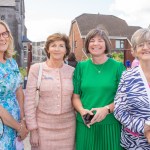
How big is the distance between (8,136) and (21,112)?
0.38 metres

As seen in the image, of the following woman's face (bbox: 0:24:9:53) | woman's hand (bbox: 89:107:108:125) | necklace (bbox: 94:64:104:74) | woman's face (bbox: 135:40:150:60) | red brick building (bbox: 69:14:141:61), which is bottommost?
woman's hand (bbox: 89:107:108:125)

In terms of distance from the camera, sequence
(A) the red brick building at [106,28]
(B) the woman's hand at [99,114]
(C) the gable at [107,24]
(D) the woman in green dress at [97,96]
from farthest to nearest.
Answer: (C) the gable at [107,24] → (A) the red brick building at [106,28] → (D) the woman in green dress at [97,96] → (B) the woman's hand at [99,114]

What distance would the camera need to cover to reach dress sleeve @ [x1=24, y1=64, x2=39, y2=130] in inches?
151

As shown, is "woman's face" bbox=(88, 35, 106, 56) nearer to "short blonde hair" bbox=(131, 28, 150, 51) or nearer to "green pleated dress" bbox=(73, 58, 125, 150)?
"green pleated dress" bbox=(73, 58, 125, 150)

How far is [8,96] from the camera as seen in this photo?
3625 mm

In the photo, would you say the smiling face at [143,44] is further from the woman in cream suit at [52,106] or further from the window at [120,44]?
the window at [120,44]

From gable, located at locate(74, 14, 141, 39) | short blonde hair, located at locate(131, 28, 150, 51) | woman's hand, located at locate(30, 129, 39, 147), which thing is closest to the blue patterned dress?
woman's hand, located at locate(30, 129, 39, 147)

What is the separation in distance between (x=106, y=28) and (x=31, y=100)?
3847 centimetres

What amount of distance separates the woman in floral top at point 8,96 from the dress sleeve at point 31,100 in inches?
3.5

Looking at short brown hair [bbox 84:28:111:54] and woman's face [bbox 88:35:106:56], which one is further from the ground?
short brown hair [bbox 84:28:111:54]

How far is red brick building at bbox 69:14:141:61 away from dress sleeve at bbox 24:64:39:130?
120 ft

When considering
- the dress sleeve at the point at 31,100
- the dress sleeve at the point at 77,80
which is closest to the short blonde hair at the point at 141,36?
the dress sleeve at the point at 77,80

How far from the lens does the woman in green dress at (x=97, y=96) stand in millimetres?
3633

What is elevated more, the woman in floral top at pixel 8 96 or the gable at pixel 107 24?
the gable at pixel 107 24
